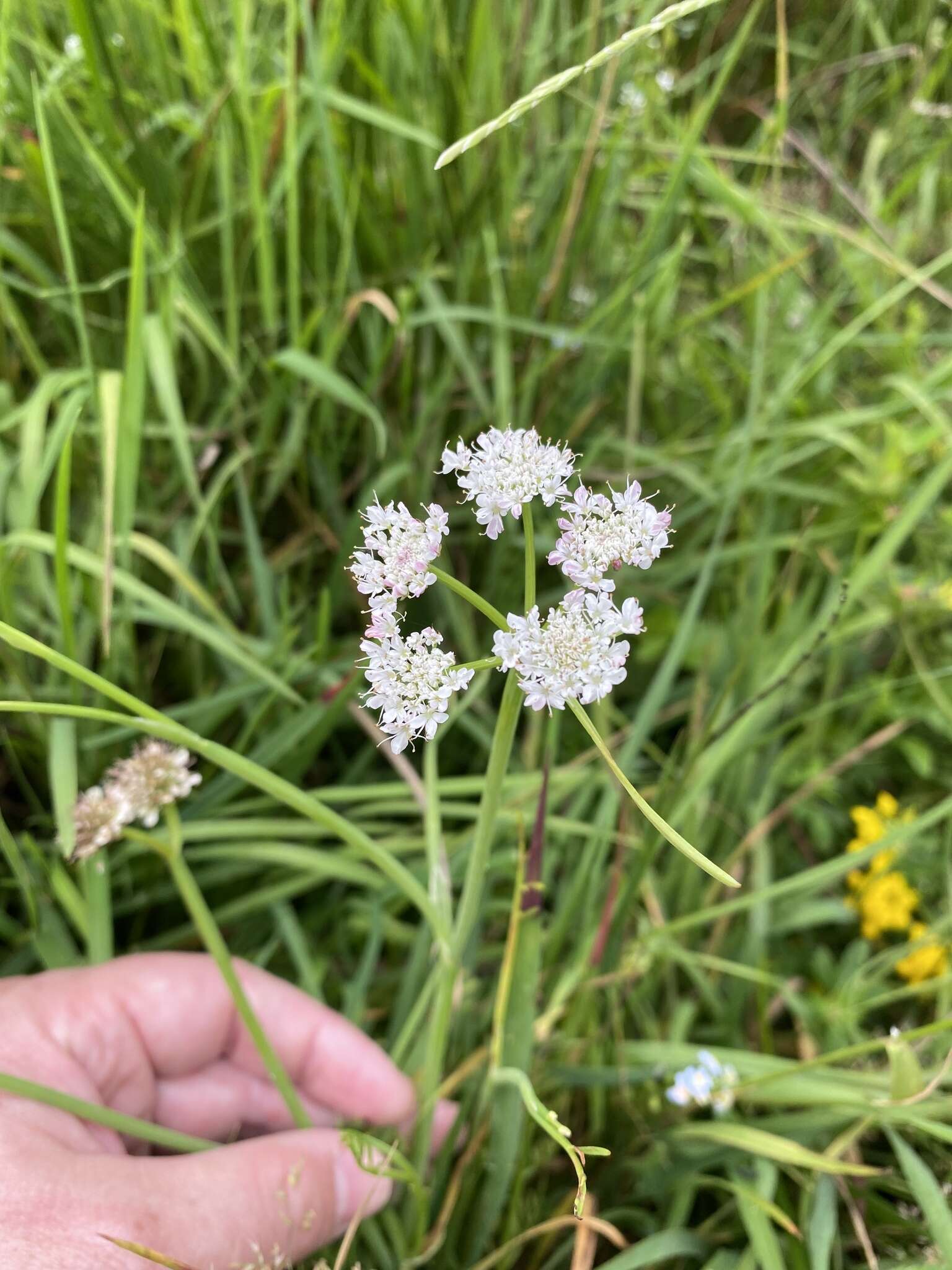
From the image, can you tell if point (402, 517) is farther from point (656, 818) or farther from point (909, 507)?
point (909, 507)

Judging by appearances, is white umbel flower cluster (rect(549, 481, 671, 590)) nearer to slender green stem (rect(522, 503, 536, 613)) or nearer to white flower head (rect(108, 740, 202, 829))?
slender green stem (rect(522, 503, 536, 613))

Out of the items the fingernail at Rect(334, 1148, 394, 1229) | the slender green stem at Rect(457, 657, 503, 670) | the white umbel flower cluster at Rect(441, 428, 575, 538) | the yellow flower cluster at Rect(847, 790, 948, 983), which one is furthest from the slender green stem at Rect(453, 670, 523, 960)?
the yellow flower cluster at Rect(847, 790, 948, 983)

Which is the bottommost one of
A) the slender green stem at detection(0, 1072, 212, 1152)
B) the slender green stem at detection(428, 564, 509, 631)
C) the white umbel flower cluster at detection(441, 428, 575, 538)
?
the slender green stem at detection(0, 1072, 212, 1152)

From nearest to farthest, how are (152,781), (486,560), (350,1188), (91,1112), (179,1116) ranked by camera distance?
1. (91,1112)
2. (152,781)
3. (350,1188)
4. (179,1116)
5. (486,560)

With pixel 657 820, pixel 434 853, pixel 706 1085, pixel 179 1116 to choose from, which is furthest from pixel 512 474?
pixel 179 1116

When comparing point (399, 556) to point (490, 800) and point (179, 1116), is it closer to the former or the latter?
point (490, 800)
